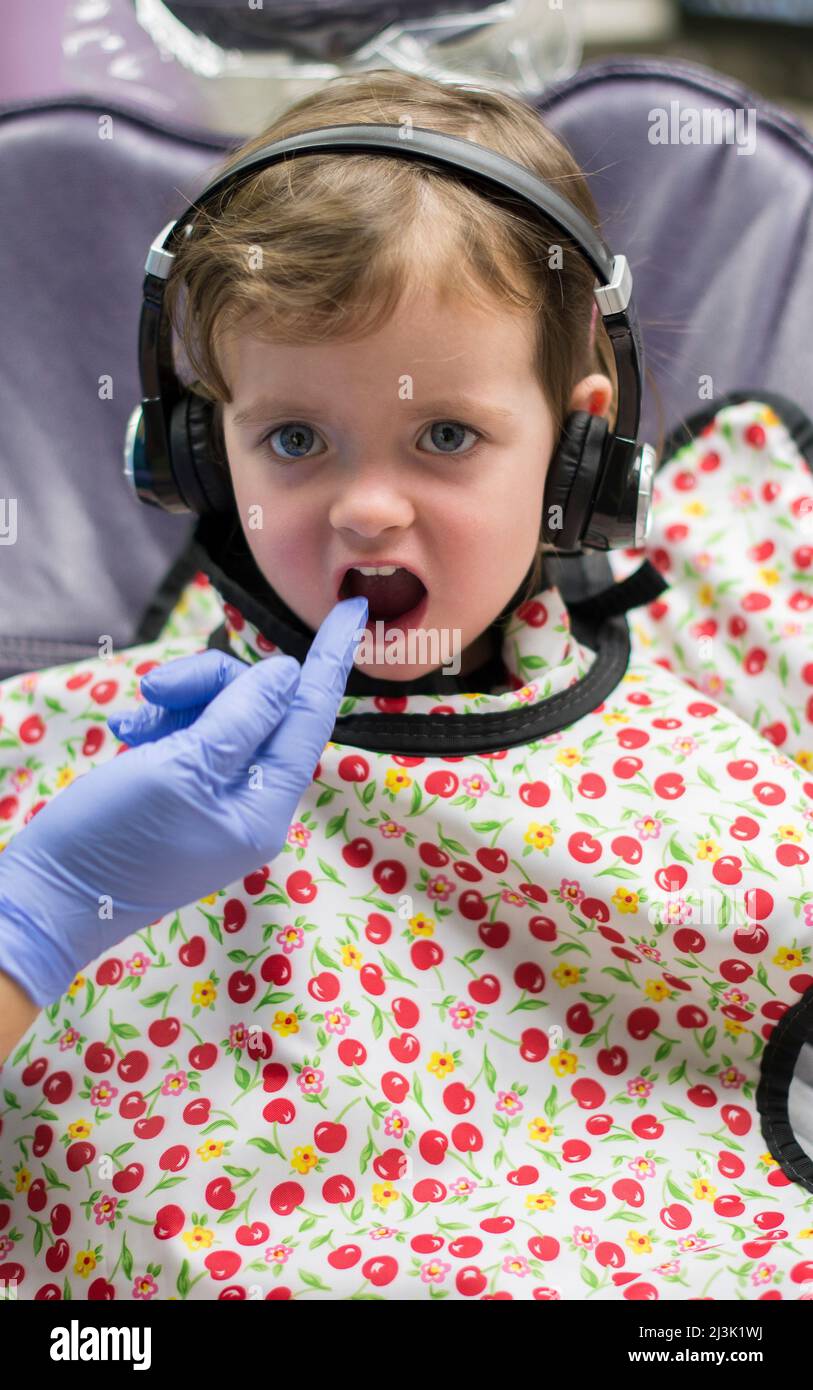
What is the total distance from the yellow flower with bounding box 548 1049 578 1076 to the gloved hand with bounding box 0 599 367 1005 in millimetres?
310

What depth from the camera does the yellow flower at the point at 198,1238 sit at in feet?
2.86

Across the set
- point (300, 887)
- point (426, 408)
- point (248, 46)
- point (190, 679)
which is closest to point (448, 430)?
point (426, 408)

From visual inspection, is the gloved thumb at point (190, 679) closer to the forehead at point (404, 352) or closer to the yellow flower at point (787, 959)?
the forehead at point (404, 352)

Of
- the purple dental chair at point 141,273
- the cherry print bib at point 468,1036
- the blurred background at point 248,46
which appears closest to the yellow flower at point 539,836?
the cherry print bib at point 468,1036

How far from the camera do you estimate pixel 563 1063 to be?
3.26ft

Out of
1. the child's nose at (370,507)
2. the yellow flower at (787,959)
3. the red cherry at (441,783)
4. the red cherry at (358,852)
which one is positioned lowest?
the yellow flower at (787,959)

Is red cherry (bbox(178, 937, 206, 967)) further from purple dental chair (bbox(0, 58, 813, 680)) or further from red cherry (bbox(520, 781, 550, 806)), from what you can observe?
purple dental chair (bbox(0, 58, 813, 680))

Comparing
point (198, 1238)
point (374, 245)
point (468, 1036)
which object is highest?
point (374, 245)

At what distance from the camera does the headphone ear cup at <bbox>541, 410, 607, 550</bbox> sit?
97 cm

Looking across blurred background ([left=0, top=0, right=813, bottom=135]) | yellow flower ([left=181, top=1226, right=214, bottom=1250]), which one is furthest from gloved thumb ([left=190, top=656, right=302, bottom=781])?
blurred background ([left=0, top=0, right=813, bottom=135])

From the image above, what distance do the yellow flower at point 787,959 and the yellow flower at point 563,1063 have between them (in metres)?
0.17

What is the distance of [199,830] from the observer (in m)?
0.80

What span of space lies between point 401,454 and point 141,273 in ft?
1.90

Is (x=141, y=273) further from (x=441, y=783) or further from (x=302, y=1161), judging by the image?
(x=302, y=1161)
